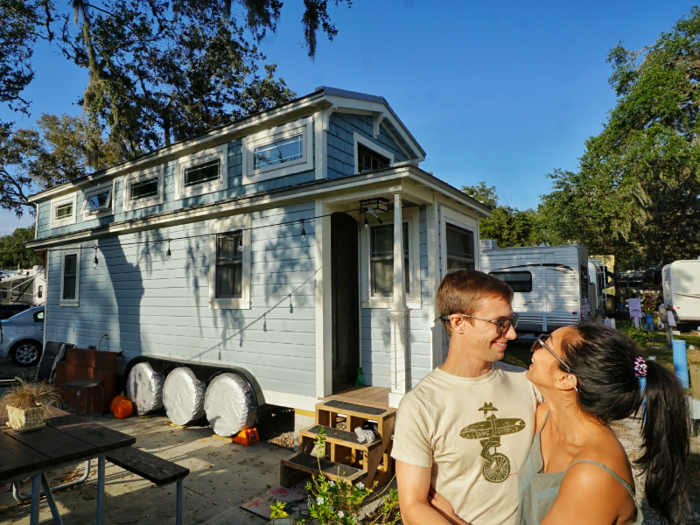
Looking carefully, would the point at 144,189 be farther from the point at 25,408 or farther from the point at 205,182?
the point at 25,408

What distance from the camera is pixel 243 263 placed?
6684mm

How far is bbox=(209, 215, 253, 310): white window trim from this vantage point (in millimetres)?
6625

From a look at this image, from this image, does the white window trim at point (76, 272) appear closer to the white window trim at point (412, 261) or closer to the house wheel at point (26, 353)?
the house wheel at point (26, 353)

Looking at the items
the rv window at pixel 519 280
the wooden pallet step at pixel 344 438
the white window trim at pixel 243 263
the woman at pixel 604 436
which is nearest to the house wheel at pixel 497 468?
the woman at pixel 604 436

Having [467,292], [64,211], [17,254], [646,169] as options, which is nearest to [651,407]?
[467,292]

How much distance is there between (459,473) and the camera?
1.55 meters

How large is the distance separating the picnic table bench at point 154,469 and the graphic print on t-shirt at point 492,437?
2.81 meters

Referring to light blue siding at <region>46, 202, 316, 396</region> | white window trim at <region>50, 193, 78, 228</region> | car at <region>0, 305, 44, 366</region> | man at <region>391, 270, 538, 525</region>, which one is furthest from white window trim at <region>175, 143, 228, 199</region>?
car at <region>0, 305, 44, 366</region>

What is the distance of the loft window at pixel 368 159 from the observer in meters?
7.26

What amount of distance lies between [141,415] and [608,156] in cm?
2253

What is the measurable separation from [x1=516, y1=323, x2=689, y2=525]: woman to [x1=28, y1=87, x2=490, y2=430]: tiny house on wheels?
12.3 ft

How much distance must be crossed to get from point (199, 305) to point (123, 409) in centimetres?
231

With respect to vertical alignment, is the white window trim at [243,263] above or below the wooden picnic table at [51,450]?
above

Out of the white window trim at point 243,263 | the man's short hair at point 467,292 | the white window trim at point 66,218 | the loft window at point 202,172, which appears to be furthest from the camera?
the white window trim at point 66,218
